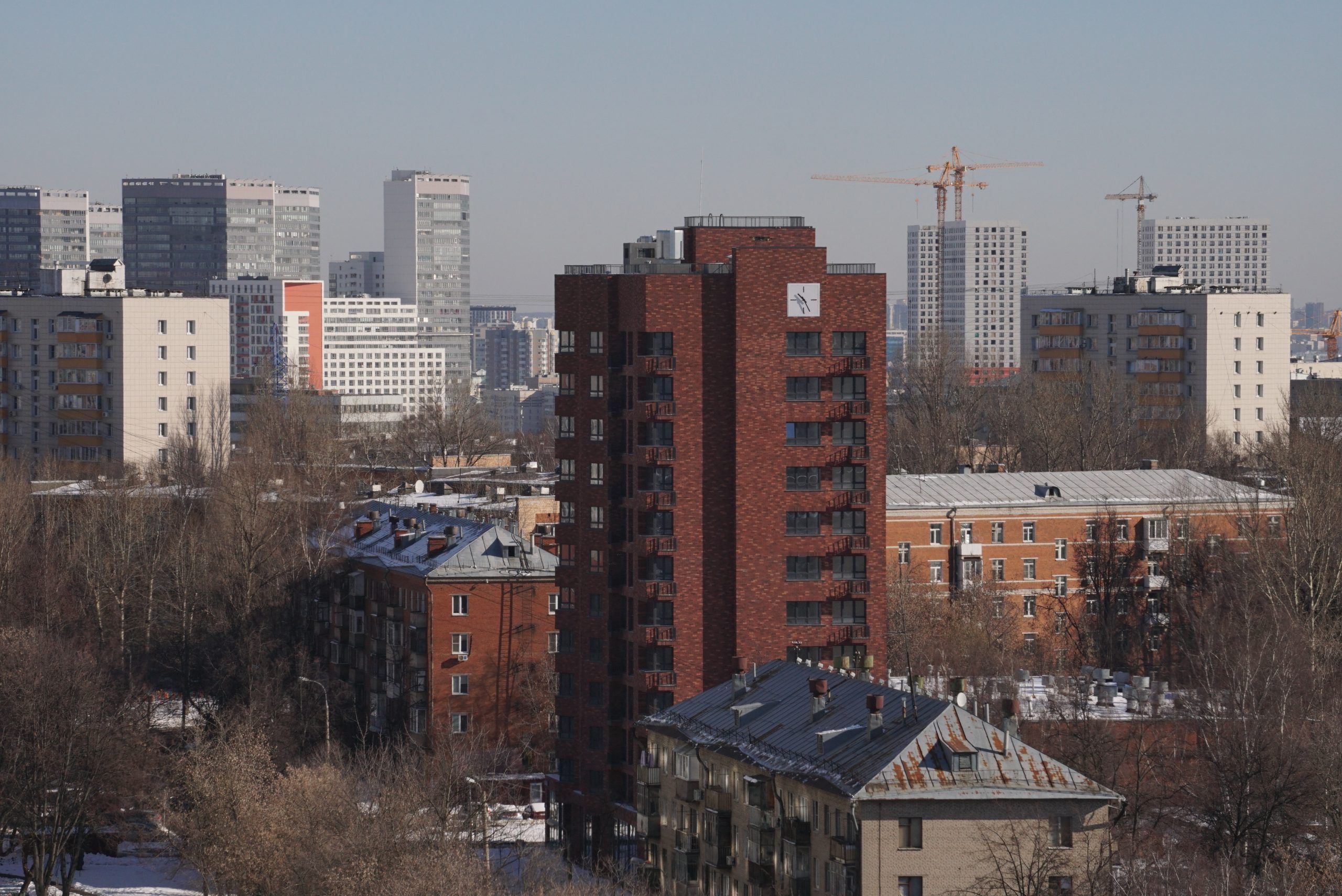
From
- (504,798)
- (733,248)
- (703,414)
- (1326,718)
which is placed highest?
(733,248)

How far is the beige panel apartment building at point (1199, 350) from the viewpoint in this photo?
438 feet

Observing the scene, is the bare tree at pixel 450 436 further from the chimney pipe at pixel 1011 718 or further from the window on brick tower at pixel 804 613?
the chimney pipe at pixel 1011 718

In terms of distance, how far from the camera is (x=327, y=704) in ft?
249

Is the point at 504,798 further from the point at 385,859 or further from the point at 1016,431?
the point at 1016,431

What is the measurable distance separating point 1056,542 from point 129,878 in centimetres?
3914

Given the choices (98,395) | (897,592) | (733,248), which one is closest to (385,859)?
(733,248)

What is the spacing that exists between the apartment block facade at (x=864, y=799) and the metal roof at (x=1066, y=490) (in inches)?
1452

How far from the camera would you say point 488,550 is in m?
77.8

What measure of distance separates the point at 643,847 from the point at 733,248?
56.5ft

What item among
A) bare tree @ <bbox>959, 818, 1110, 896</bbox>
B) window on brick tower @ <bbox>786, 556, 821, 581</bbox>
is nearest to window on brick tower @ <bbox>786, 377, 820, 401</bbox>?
window on brick tower @ <bbox>786, 556, 821, 581</bbox>

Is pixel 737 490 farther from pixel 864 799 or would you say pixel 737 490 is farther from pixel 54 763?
pixel 864 799

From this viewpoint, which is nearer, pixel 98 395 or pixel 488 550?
pixel 488 550

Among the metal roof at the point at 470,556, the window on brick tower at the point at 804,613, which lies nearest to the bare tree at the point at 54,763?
the metal roof at the point at 470,556

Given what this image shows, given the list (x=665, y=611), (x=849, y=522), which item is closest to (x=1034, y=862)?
(x=665, y=611)
